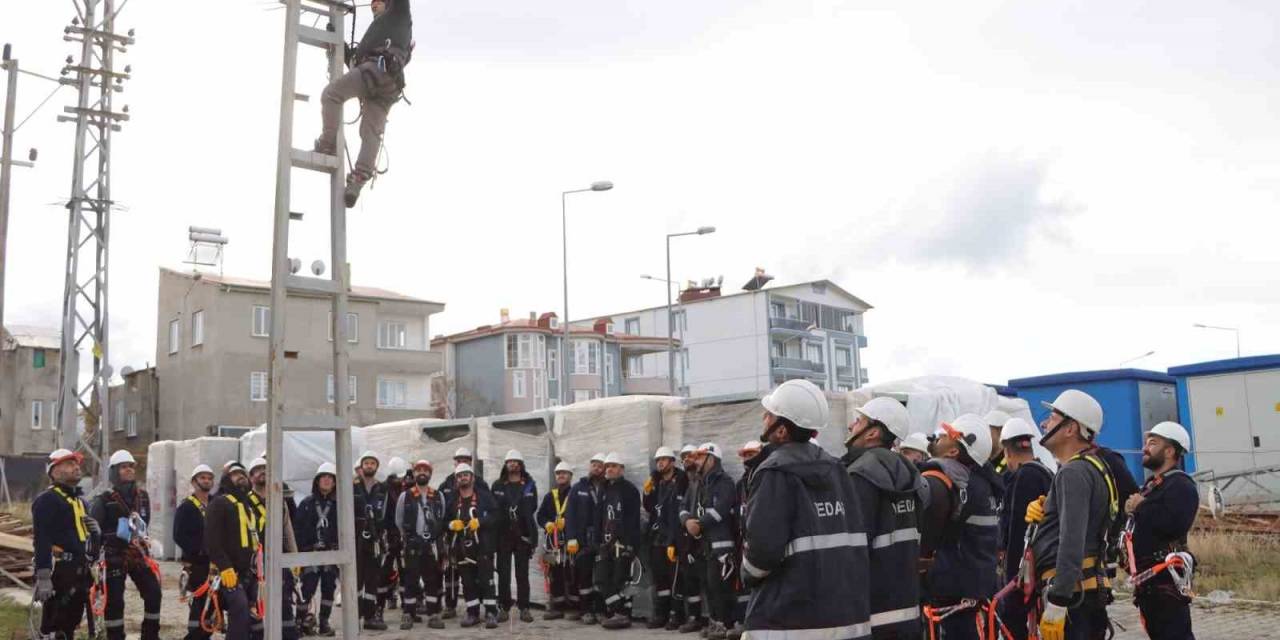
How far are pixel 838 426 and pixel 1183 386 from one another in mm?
11761

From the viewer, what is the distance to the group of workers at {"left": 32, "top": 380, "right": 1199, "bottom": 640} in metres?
5.02

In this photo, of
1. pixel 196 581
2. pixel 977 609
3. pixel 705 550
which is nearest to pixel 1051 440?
pixel 977 609

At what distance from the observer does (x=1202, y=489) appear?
21.6 metres

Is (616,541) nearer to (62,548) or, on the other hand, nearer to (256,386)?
(62,548)

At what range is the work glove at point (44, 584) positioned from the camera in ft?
34.1

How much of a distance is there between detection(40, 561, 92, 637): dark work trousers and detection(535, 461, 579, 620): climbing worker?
5905mm

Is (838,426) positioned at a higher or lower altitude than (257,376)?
lower

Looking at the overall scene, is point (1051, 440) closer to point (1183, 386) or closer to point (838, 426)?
point (838, 426)

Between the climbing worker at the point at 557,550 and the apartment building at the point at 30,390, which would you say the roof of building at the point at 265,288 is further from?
the climbing worker at the point at 557,550

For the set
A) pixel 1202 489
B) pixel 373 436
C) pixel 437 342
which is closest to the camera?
pixel 373 436

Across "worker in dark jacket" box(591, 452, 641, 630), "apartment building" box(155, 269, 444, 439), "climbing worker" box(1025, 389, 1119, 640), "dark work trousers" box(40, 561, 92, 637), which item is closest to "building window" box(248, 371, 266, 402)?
"apartment building" box(155, 269, 444, 439)

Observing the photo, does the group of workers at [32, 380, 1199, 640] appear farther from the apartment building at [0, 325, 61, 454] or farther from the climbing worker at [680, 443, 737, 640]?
the apartment building at [0, 325, 61, 454]

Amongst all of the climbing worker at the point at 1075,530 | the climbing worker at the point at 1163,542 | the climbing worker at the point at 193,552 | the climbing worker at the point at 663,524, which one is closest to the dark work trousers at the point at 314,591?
the climbing worker at the point at 193,552

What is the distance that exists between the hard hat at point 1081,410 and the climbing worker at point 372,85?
4324 millimetres
